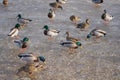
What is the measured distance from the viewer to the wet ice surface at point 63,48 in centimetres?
1306

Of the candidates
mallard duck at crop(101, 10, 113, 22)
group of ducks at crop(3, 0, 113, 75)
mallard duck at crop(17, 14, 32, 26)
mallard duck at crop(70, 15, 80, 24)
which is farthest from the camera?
mallard duck at crop(101, 10, 113, 22)

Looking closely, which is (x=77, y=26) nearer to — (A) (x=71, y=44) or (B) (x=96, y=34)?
(B) (x=96, y=34)

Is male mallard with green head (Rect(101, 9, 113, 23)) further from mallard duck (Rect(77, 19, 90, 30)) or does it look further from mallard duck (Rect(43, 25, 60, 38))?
mallard duck (Rect(43, 25, 60, 38))

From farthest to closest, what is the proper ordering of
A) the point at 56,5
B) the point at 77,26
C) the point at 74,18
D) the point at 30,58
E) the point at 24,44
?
the point at 56,5 < the point at 74,18 < the point at 77,26 < the point at 24,44 < the point at 30,58

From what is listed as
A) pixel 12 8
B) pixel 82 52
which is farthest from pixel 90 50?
pixel 12 8

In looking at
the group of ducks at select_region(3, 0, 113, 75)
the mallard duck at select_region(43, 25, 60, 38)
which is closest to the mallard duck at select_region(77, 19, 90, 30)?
the group of ducks at select_region(3, 0, 113, 75)

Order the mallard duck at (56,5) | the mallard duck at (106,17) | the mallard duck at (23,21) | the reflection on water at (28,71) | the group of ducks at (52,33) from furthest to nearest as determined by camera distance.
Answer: the mallard duck at (56,5) → the mallard duck at (106,17) → the mallard duck at (23,21) → the group of ducks at (52,33) → the reflection on water at (28,71)

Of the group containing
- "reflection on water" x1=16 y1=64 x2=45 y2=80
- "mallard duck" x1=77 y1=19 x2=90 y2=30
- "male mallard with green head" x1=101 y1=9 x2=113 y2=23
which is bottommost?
"reflection on water" x1=16 y1=64 x2=45 y2=80

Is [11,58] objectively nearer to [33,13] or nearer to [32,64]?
[32,64]

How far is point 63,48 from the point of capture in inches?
608

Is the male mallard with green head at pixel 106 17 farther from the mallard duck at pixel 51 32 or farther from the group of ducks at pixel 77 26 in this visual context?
the mallard duck at pixel 51 32

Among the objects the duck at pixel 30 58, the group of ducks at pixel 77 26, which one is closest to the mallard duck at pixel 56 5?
the group of ducks at pixel 77 26

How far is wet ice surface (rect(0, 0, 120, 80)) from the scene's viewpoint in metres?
13.1

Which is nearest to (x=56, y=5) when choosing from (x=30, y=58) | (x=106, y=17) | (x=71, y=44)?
(x=106, y=17)
